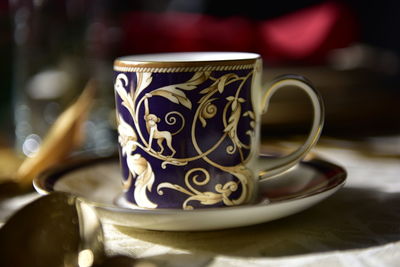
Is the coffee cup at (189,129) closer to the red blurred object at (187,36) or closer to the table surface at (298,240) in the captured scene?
the table surface at (298,240)

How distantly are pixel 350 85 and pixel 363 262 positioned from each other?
1.77 ft

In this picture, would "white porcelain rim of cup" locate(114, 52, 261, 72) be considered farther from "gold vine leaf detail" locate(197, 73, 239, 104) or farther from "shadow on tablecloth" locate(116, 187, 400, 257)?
"shadow on tablecloth" locate(116, 187, 400, 257)

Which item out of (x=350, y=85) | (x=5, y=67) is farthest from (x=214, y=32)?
(x=5, y=67)

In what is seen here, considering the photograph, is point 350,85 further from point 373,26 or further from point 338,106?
point 373,26

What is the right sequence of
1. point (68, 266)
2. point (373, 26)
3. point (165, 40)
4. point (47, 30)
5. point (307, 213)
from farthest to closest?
point (373, 26) < point (165, 40) < point (47, 30) < point (307, 213) < point (68, 266)

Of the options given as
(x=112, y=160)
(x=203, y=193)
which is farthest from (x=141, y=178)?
(x=112, y=160)

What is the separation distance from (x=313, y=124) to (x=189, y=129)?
0.12 metres

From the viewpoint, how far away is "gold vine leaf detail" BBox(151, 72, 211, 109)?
0.42 metres

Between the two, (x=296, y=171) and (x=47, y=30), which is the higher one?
(x=47, y=30)

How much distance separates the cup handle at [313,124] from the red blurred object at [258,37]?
18.8 inches

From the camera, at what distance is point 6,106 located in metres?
1.00

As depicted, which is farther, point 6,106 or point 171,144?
point 6,106

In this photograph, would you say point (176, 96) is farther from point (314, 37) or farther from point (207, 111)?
point (314, 37)

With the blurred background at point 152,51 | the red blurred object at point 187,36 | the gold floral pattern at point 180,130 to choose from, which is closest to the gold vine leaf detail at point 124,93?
the gold floral pattern at point 180,130
